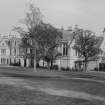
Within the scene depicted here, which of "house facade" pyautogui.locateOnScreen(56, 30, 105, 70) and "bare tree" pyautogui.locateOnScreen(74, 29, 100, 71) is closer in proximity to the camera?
"bare tree" pyautogui.locateOnScreen(74, 29, 100, 71)

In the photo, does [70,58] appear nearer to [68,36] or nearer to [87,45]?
[68,36]

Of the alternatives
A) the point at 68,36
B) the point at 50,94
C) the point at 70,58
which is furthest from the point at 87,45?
the point at 50,94

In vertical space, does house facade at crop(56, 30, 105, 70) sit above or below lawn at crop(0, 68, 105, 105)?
above

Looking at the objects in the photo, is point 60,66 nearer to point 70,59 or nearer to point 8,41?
point 70,59

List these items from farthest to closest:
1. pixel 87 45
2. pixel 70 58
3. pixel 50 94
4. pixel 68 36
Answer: pixel 68 36
pixel 70 58
pixel 87 45
pixel 50 94

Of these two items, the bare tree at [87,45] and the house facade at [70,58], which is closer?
the bare tree at [87,45]

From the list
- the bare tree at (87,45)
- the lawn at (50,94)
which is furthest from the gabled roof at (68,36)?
the lawn at (50,94)

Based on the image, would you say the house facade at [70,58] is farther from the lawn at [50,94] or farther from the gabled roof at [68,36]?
the lawn at [50,94]

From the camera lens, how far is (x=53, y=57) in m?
62.4

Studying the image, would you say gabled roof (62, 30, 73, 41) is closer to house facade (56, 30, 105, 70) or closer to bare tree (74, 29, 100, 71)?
house facade (56, 30, 105, 70)

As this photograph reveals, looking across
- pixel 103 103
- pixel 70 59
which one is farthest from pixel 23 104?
pixel 70 59

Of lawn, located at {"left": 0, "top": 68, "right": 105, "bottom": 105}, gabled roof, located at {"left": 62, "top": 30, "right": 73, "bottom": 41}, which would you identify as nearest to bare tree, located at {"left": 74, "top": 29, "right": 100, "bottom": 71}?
gabled roof, located at {"left": 62, "top": 30, "right": 73, "bottom": 41}

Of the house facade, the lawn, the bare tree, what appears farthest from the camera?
the house facade

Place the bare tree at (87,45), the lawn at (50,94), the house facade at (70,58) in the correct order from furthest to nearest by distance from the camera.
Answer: the house facade at (70,58) → the bare tree at (87,45) → the lawn at (50,94)
